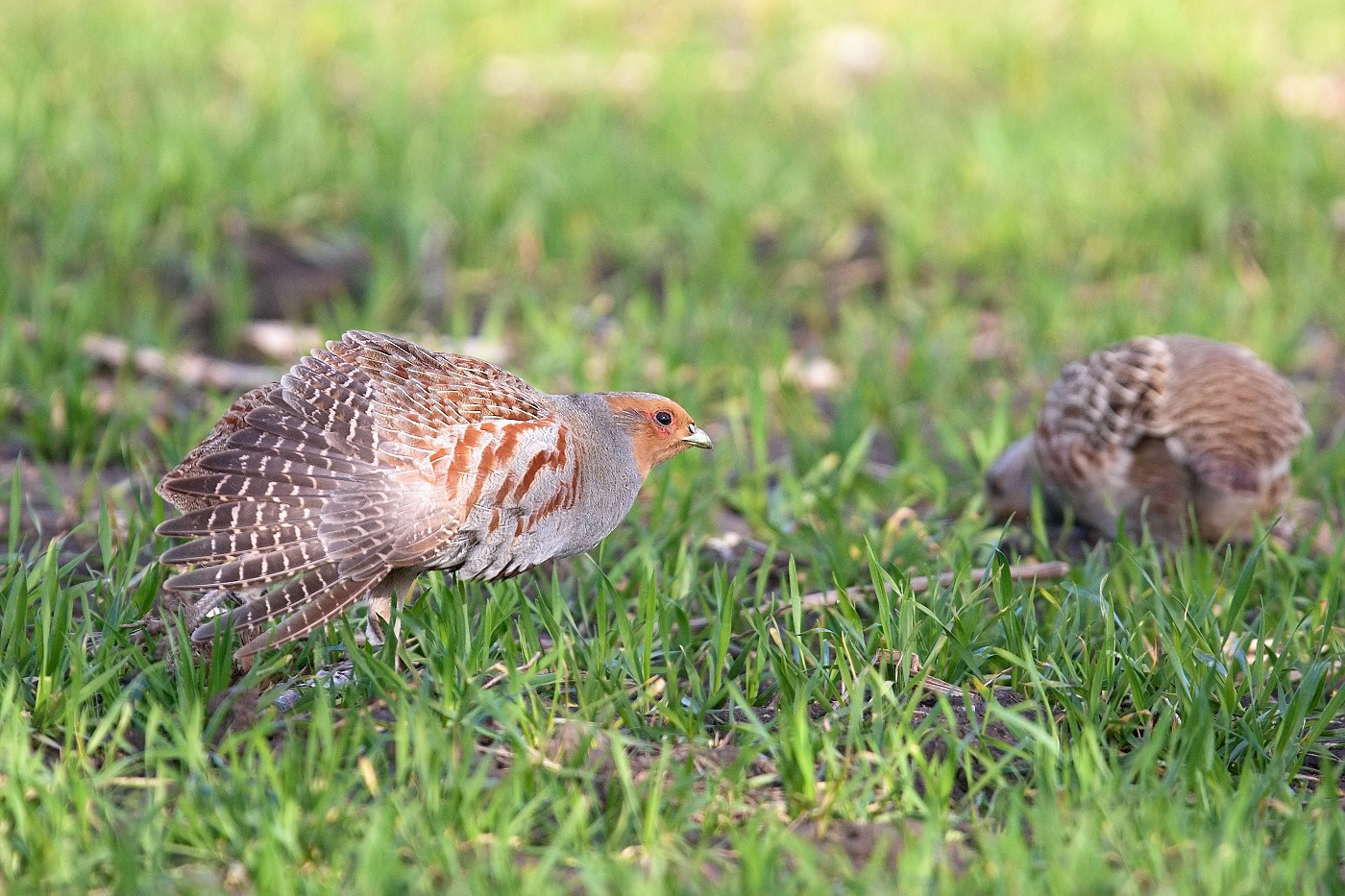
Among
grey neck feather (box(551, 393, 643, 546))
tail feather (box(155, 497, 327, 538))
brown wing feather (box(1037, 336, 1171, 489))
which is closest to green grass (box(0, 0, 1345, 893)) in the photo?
grey neck feather (box(551, 393, 643, 546))

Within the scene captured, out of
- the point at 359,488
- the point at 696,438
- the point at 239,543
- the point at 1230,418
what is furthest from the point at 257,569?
the point at 1230,418

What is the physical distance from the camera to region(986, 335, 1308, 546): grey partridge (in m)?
4.45

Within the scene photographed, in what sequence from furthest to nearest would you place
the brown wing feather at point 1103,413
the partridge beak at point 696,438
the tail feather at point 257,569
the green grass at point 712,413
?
the brown wing feather at point 1103,413 < the partridge beak at point 696,438 < the tail feather at point 257,569 < the green grass at point 712,413

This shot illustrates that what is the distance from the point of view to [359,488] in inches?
122

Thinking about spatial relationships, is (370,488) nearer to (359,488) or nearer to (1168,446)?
(359,488)

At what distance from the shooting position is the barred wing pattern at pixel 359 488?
3.07 metres

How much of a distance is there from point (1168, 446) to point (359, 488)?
256 centimetres

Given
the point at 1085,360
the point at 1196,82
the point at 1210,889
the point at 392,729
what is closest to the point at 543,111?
the point at 1196,82

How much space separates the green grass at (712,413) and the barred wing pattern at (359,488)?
0.16 meters

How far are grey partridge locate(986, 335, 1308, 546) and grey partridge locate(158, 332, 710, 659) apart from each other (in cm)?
182

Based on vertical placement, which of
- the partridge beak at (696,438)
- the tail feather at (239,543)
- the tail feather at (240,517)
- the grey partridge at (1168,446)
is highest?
the tail feather at (240,517)

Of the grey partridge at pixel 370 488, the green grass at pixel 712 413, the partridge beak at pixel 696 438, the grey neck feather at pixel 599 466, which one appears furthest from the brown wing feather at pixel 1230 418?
the grey partridge at pixel 370 488

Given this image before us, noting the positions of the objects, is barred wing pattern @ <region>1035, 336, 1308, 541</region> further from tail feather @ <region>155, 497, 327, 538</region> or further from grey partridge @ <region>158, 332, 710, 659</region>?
tail feather @ <region>155, 497, 327, 538</region>

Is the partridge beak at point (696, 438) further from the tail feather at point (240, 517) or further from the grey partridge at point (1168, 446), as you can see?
the grey partridge at point (1168, 446)
